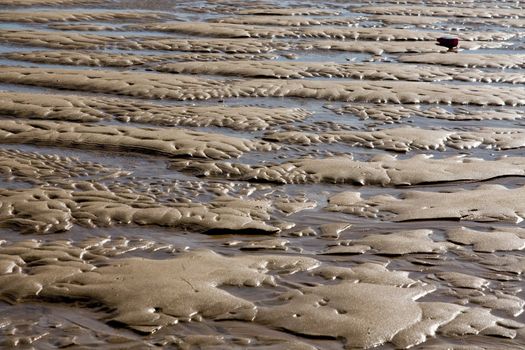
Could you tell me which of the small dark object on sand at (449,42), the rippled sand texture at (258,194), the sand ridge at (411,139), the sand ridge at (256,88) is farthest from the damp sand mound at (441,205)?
the small dark object on sand at (449,42)

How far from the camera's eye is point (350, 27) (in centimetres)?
1060

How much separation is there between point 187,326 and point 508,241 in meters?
1.61

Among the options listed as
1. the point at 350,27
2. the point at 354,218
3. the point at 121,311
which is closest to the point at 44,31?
the point at 350,27

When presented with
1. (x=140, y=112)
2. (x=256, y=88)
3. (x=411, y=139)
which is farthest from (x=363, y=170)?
(x=256, y=88)

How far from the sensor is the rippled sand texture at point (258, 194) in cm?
347

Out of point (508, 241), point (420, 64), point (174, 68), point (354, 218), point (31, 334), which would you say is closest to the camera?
point (31, 334)

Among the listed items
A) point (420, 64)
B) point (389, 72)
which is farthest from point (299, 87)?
point (420, 64)

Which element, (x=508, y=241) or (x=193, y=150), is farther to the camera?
(x=193, y=150)

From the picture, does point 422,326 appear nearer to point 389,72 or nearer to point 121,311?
point 121,311

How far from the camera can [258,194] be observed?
4.91 meters

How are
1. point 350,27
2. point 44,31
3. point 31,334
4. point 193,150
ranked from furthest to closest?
point 350,27
point 44,31
point 193,150
point 31,334

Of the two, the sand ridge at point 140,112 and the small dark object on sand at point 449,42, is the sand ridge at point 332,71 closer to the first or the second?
the small dark object on sand at point 449,42

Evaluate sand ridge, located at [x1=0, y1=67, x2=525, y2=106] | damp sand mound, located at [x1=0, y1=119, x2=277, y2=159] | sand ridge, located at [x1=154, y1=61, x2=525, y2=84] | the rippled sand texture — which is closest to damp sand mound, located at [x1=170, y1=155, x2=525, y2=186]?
the rippled sand texture

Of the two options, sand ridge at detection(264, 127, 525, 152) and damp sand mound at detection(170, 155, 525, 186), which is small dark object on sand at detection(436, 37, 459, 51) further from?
damp sand mound at detection(170, 155, 525, 186)
